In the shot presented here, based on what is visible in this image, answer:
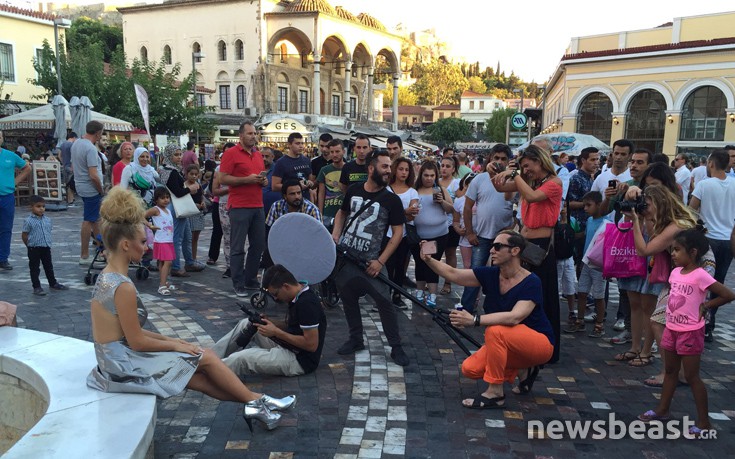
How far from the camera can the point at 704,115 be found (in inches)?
1097

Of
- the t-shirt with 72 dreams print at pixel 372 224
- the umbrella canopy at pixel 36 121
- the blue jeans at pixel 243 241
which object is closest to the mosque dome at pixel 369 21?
the umbrella canopy at pixel 36 121

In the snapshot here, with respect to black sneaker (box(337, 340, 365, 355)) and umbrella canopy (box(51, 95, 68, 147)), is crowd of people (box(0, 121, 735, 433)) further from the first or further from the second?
umbrella canopy (box(51, 95, 68, 147))

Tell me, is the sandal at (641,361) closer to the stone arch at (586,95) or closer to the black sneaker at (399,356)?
the black sneaker at (399,356)

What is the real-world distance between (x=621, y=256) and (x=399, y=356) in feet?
7.44

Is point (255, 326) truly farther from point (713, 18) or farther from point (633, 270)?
point (713, 18)

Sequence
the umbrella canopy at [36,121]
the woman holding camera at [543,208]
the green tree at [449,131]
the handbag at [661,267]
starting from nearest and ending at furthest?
the handbag at [661,267]
the woman holding camera at [543,208]
the umbrella canopy at [36,121]
the green tree at [449,131]

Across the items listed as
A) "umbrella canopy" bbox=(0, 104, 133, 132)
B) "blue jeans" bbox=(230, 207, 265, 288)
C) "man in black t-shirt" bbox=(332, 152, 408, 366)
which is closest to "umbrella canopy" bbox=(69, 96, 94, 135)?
"umbrella canopy" bbox=(0, 104, 133, 132)

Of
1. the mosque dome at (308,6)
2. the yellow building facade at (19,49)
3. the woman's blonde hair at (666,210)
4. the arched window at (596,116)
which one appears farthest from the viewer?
the mosque dome at (308,6)

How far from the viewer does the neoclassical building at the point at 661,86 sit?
2677cm

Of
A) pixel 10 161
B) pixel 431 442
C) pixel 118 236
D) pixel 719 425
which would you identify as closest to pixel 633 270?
pixel 719 425

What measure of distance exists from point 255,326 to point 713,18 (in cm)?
A: 3195

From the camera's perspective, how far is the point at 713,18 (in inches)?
1091

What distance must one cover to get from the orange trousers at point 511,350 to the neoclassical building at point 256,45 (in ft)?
129

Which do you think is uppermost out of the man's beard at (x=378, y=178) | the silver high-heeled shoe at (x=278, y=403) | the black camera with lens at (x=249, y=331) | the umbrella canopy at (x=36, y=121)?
the umbrella canopy at (x=36, y=121)
